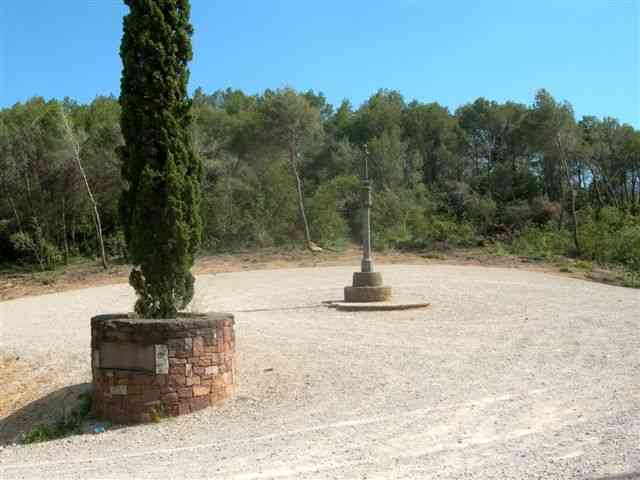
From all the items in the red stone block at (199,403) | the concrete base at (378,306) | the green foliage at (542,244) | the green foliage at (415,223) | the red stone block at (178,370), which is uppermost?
the green foliage at (415,223)

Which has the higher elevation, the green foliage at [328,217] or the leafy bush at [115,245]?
the green foliage at [328,217]

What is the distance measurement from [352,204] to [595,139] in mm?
13695

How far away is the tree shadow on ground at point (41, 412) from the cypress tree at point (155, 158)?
1.34 m

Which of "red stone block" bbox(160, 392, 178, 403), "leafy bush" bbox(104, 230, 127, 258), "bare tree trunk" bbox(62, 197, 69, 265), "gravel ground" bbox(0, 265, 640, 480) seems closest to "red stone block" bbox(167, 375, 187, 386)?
"red stone block" bbox(160, 392, 178, 403)

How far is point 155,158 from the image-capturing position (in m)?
7.73

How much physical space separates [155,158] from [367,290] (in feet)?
23.0

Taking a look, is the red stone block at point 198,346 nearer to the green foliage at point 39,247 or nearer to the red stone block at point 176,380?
the red stone block at point 176,380

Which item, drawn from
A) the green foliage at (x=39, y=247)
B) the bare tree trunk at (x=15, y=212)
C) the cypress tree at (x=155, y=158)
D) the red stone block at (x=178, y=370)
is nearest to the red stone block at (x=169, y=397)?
the red stone block at (x=178, y=370)

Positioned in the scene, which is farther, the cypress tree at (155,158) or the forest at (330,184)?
the forest at (330,184)

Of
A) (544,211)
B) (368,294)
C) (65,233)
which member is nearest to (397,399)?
(368,294)

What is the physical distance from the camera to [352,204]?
32.0 m

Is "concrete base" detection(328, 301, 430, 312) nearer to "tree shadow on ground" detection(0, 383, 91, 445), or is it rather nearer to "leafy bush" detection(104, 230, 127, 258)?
"tree shadow on ground" detection(0, 383, 91, 445)

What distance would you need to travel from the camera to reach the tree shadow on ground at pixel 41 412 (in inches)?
293

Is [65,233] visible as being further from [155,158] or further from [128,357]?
[128,357]
